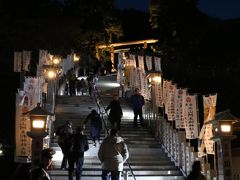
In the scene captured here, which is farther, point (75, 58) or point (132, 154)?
point (75, 58)

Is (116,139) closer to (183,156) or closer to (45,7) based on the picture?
(183,156)

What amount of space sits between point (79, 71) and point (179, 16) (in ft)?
45.8

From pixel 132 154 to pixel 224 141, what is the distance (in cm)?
563

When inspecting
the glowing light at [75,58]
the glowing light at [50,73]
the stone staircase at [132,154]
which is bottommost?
the stone staircase at [132,154]

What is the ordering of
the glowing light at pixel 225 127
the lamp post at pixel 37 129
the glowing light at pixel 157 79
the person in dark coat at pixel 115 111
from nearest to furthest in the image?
the lamp post at pixel 37 129 < the glowing light at pixel 225 127 < the person in dark coat at pixel 115 111 < the glowing light at pixel 157 79

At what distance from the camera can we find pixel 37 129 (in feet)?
39.5

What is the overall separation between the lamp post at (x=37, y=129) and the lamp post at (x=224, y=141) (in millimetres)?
5097

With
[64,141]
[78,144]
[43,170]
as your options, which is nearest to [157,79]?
[64,141]

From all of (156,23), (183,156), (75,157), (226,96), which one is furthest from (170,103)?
(156,23)

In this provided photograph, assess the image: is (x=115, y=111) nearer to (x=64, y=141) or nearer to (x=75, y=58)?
(x=64, y=141)

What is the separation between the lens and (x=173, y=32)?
153 feet

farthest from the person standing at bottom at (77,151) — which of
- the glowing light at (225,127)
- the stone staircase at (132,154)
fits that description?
the glowing light at (225,127)

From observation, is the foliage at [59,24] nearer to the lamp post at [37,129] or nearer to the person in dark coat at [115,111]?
the person in dark coat at [115,111]

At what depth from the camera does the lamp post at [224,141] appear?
12.7 m
